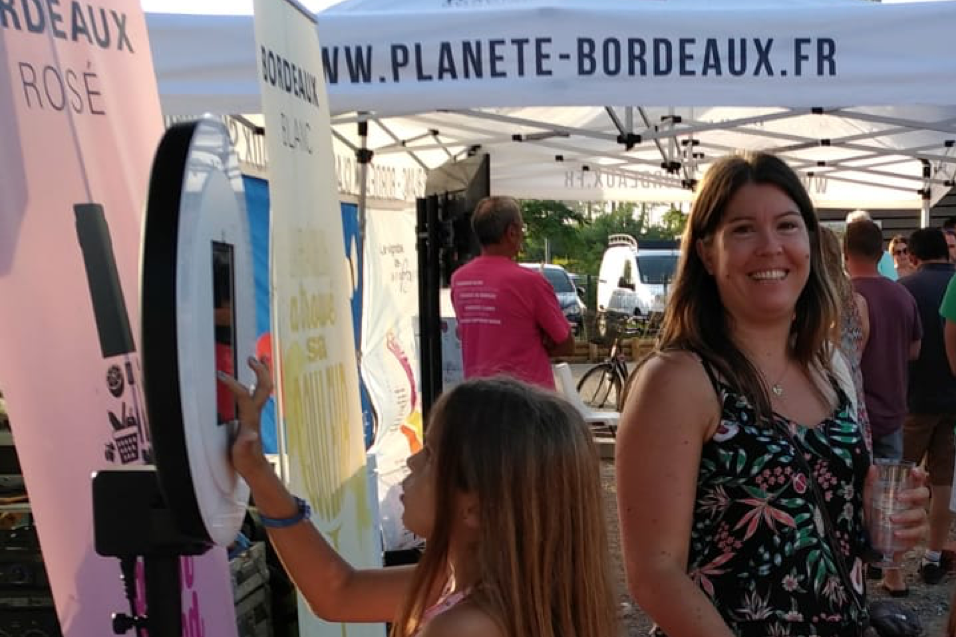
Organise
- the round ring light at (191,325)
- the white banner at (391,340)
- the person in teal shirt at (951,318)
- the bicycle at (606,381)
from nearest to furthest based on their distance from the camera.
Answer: the round ring light at (191,325) < the person in teal shirt at (951,318) < the white banner at (391,340) < the bicycle at (606,381)

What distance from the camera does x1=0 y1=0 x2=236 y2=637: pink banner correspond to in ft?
5.70

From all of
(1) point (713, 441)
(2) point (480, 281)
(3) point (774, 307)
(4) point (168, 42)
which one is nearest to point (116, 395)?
(1) point (713, 441)

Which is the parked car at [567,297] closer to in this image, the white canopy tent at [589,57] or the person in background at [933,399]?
the person in background at [933,399]

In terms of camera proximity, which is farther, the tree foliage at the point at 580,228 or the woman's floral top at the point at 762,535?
the tree foliage at the point at 580,228

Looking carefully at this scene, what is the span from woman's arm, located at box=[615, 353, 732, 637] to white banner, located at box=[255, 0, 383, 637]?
0.69 metres

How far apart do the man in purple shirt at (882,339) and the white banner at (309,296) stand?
11.0 feet

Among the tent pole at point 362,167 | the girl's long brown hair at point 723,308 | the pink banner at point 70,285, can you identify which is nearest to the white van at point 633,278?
the tent pole at point 362,167

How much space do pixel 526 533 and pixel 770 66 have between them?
2537 mm

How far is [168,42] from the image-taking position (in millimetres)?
3250

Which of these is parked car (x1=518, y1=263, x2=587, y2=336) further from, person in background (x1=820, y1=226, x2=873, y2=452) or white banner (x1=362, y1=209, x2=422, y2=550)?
person in background (x1=820, y1=226, x2=873, y2=452)

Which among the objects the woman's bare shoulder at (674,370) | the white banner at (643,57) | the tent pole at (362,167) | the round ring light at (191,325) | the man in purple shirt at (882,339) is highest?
the white banner at (643,57)

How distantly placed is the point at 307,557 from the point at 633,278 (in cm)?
1814

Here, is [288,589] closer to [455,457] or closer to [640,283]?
[455,457]

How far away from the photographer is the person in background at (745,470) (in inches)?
63.3
